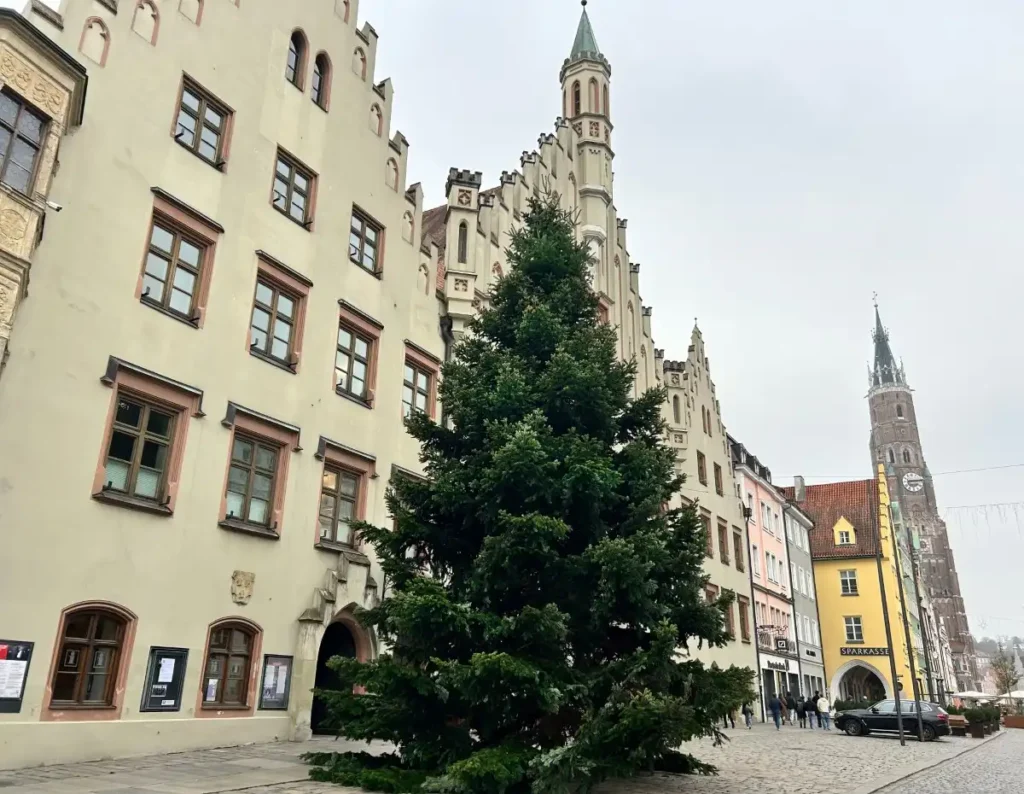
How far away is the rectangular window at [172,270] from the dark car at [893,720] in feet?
85.7

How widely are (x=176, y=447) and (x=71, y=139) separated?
5402mm

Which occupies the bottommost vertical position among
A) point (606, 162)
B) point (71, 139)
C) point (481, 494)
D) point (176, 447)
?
point (481, 494)

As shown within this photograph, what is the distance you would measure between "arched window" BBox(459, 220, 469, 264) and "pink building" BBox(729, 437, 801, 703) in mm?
24150

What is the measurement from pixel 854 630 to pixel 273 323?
153 feet

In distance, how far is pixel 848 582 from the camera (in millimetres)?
52812

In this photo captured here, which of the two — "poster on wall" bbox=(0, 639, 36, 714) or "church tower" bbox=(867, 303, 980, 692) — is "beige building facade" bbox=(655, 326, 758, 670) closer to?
"poster on wall" bbox=(0, 639, 36, 714)

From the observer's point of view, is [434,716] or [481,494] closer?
[434,716]

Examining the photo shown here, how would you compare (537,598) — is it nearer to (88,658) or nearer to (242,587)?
(242,587)

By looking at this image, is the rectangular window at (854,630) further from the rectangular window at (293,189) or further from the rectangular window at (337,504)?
the rectangular window at (293,189)

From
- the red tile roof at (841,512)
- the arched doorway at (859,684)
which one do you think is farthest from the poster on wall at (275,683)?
the arched doorway at (859,684)

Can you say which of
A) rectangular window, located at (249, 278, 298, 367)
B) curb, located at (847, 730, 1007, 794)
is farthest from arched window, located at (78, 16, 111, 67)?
curb, located at (847, 730, 1007, 794)

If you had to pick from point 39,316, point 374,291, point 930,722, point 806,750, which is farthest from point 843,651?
point 39,316

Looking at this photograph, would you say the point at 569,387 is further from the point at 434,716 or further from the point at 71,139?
the point at 71,139

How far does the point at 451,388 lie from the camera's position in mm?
12492
